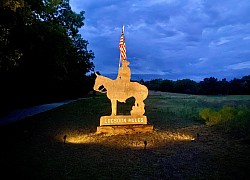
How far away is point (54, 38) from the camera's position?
12023 millimetres

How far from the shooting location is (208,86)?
28859mm

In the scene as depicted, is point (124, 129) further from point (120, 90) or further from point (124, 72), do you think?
point (124, 72)

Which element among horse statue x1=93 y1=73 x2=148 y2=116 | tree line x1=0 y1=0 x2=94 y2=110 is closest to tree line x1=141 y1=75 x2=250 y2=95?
tree line x1=0 y1=0 x2=94 y2=110

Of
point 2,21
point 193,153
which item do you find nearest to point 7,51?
point 2,21

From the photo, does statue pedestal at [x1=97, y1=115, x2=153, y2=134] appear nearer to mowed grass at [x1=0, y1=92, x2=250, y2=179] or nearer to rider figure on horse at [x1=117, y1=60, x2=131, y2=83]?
mowed grass at [x1=0, y1=92, x2=250, y2=179]

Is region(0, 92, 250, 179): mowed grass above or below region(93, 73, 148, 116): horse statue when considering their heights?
below

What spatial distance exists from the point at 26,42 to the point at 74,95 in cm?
1392

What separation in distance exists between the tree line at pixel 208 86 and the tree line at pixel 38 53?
10.9 meters

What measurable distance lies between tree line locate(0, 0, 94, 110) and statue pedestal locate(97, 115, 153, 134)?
3.51 meters

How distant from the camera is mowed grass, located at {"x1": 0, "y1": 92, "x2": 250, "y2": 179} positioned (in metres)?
5.21

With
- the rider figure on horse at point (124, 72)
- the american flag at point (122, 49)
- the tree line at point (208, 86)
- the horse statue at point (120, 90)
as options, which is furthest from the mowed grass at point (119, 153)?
the tree line at point (208, 86)

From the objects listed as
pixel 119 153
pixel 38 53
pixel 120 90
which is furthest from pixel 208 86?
pixel 119 153

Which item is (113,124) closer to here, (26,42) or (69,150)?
(69,150)

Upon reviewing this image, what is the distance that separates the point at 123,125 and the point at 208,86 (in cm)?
2197
